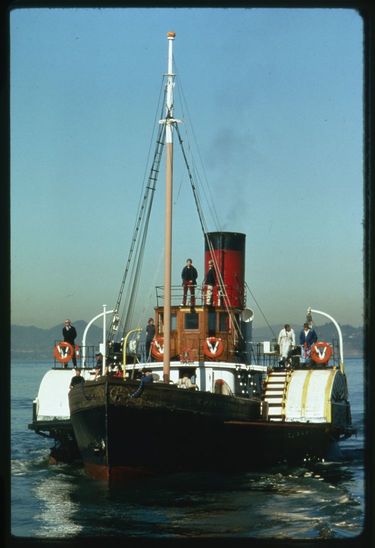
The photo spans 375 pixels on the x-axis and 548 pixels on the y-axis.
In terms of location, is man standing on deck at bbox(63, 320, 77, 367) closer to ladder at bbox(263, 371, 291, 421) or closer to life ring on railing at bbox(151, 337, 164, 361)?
life ring on railing at bbox(151, 337, 164, 361)

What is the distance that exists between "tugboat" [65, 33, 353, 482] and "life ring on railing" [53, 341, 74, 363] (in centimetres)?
138

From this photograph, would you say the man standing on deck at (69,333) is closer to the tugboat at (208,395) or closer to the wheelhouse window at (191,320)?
the tugboat at (208,395)

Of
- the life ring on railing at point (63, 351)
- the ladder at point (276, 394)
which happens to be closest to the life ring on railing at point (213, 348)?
the ladder at point (276, 394)

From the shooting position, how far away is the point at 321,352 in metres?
25.9

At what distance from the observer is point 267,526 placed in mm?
16656

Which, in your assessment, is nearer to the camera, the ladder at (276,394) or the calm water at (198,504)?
the calm water at (198,504)

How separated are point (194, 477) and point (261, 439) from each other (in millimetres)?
2293

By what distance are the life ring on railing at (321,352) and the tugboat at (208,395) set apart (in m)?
0.03

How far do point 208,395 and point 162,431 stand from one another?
145 cm

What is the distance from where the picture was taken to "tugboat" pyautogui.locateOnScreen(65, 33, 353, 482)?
20.7m

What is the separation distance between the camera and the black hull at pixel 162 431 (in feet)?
67.3

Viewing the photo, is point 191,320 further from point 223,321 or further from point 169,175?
point 169,175

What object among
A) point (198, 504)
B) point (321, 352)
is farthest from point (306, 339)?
point (198, 504)
